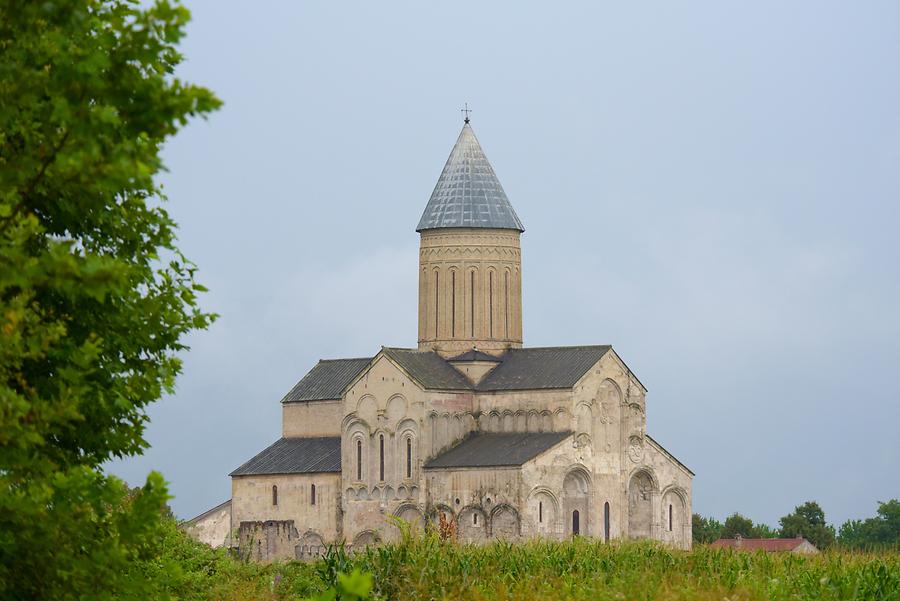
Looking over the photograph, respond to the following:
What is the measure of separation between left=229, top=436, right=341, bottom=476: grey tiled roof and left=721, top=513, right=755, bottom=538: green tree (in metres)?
19.6

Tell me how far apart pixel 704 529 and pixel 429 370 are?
17786 mm

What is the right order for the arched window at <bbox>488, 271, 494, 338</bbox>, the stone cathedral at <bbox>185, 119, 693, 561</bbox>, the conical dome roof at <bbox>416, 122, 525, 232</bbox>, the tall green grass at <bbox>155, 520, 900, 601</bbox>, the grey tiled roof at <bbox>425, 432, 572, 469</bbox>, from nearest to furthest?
the tall green grass at <bbox>155, 520, 900, 601</bbox>, the grey tiled roof at <bbox>425, 432, 572, 469</bbox>, the stone cathedral at <bbox>185, 119, 693, 561</bbox>, the arched window at <bbox>488, 271, 494, 338</bbox>, the conical dome roof at <bbox>416, 122, 525, 232</bbox>

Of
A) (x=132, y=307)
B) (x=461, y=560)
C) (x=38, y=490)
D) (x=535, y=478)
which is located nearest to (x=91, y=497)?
(x=38, y=490)

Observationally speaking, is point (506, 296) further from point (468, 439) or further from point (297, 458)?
point (297, 458)

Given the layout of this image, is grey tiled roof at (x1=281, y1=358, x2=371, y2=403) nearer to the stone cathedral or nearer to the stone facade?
the stone cathedral

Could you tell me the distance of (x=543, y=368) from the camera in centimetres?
6281

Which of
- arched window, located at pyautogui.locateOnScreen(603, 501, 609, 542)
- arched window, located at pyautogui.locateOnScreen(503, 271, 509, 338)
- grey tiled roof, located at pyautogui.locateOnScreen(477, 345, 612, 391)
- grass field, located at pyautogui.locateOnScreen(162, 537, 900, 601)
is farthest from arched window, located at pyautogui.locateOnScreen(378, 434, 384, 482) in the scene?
grass field, located at pyautogui.locateOnScreen(162, 537, 900, 601)

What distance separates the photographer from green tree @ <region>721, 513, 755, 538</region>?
3002 inches

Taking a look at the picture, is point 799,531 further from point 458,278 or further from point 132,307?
point 132,307

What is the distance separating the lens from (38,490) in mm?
10930

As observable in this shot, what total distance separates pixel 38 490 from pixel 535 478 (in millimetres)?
47913

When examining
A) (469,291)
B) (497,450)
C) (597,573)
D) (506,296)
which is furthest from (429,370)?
(597,573)

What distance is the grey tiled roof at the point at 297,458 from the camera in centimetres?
6397

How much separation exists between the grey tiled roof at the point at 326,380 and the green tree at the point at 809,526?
64.0ft
